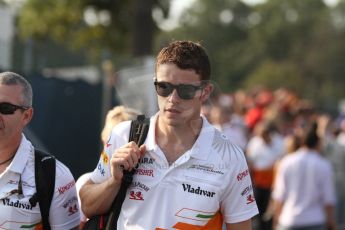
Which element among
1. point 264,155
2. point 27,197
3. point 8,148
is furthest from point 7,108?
point 264,155

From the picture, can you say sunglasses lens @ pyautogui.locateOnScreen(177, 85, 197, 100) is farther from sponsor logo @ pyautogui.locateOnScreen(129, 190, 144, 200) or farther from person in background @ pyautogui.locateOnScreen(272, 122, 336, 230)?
person in background @ pyautogui.locateOnScreen(272, 122, 336, 230)

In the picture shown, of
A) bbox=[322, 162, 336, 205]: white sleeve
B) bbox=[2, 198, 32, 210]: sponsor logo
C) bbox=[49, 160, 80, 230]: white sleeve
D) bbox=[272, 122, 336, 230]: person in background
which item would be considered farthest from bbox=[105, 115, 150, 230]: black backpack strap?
bbox=[322, 162, 336, 205]: white sleeve

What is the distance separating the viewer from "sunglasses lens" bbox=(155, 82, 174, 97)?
3.74 meters

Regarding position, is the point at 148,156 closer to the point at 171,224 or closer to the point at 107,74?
the point at 171,224

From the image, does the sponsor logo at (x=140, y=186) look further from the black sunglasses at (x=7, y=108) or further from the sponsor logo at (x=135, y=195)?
the black sunglasses at (x=7, y=108)

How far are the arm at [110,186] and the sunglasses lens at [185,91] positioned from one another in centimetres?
31

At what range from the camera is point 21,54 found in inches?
410

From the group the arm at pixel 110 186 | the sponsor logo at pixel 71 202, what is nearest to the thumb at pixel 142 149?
the arm at pixel 110 186

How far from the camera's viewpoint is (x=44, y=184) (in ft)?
12.5

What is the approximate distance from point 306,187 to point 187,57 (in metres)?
4.64

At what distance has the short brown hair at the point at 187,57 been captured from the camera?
3.74m


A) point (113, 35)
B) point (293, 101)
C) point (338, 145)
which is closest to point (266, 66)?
point (113, 35)

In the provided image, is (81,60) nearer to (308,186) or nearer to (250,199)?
(308,186)

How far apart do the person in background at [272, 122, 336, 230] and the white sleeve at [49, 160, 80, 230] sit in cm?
441
